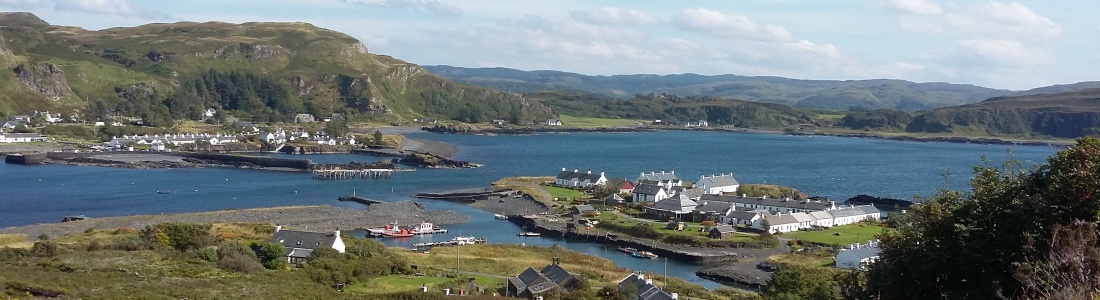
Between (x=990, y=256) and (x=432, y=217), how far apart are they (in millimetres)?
39735

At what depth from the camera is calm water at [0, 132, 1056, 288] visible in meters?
50.5

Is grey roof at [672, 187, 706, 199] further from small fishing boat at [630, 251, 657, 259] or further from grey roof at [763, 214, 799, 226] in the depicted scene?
small fishing boat at [630, 251, 657, 259]

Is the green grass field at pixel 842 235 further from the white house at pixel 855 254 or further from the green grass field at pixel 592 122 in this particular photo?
the green grass field at pixel 592 122

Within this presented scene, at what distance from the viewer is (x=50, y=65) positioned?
425ft

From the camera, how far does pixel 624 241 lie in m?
41.2

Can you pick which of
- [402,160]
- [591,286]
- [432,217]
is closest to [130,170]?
[402,160]

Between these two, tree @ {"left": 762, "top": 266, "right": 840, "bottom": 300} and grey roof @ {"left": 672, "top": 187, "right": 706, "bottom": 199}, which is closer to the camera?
tree @ {"left": 762, "top": 266, "right": 840, "bottom": 300}

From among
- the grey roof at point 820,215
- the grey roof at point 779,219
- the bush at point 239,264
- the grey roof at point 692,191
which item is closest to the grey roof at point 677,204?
the grey roof at point 692,191

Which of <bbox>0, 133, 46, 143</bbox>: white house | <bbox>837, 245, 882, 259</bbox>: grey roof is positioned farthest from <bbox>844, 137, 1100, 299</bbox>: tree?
<bbox>0, 133, 46, 143</bbox>: white house

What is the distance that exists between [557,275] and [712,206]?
2266cm

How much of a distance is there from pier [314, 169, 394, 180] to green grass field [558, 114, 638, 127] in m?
102

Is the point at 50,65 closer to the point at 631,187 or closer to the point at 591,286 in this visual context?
the point at 631,187

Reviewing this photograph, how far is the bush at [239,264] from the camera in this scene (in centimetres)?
2695

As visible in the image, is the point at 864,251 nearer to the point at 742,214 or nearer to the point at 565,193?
the point at 742,214
